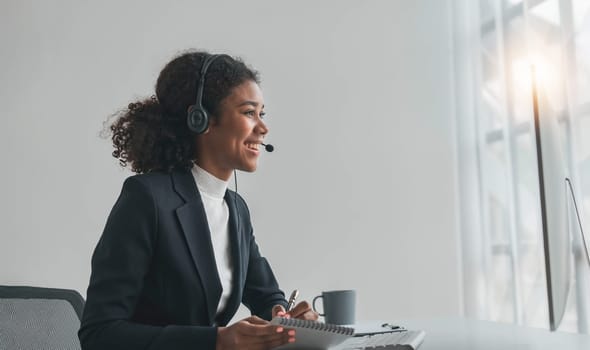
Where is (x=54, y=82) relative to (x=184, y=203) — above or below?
above

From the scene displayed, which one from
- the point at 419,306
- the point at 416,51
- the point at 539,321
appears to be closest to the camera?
the point at 539,321

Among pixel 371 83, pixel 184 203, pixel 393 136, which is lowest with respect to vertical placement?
pixel 184 203

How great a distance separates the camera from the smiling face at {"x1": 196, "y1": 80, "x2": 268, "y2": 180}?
123 cm

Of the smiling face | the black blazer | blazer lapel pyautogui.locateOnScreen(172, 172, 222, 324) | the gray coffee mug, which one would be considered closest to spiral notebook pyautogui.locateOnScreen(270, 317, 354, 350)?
the black blazer

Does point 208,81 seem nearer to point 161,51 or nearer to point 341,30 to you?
point 161,51

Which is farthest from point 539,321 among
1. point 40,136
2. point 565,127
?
point 40,136

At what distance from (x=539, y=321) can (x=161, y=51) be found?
70.9 inches

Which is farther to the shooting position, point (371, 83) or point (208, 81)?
point (371, 83)

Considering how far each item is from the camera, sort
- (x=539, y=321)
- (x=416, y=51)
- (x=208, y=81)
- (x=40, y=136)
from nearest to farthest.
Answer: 1. (x=208, y=81)
2. (x=40, y=136)
3. (x=539, y=321)
4. (x=416, y=51)

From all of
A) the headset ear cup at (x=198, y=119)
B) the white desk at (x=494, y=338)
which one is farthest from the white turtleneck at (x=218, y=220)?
the white desk at (x=494, y=338)

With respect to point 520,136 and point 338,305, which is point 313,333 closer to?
point 338,305

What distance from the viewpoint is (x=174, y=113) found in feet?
4.14

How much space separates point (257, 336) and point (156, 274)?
0.29 meters

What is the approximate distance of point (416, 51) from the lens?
2.87 meters
